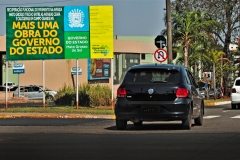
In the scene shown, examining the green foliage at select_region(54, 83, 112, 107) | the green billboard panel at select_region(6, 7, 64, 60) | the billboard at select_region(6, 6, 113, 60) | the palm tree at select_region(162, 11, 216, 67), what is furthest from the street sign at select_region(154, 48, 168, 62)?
the palm tree at select_region(162, 11, 216, 67)

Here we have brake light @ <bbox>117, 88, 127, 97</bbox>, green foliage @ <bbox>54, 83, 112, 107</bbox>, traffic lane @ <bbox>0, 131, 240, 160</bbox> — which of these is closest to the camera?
traffic lane @ <bbox>0, 131, 240, 160</bbox>

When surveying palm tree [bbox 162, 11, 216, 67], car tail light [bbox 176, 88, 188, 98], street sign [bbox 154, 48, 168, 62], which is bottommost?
car tail light [bbox 176, 88, 188, 98]

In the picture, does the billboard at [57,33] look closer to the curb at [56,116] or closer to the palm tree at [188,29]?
the curb at [56,116]

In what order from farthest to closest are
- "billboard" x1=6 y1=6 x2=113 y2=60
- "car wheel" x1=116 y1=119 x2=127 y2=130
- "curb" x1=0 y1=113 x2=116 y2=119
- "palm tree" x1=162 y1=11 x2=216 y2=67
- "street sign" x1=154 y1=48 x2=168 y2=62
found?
"palm tree" x1=162 y1=11 x2=216 y2=67 → "street sign" x1=154 y1=48 x2=168 y2=62 → "billboard" x1=6 y1=6 x2=113 y2=60 → "curb" x1=0 y1=113 x2=116 y2=119 → "car wheel" x1=116 y1=119 x2=127 y2=130

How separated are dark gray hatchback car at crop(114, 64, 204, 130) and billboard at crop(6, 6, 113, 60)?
13.9 metres

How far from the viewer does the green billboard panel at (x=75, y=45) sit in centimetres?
3139

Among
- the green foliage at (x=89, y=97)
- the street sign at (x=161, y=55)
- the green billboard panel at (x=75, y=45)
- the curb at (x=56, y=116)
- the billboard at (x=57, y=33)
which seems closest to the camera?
the curb at (x=56, y=116)

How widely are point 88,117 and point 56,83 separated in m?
38.2

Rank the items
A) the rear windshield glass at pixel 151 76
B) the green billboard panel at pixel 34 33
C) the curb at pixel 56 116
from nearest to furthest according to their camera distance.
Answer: the rear windshield glass at pixel 151 76 → the curb at pixel 56 116 → the green billboard panel at pixel 34 33

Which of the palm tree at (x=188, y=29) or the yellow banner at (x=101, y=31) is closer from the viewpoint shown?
the yellow banner at (x=101, y=31)

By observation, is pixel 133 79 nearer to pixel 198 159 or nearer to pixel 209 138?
pixel 209 138

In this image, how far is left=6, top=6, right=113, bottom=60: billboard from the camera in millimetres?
31078

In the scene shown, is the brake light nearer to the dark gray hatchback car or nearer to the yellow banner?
the dark gray hatchback car

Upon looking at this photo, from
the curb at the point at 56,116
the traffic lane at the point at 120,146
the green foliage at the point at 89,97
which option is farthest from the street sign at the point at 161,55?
the traffic lane at the point at 120,146
